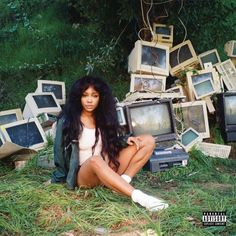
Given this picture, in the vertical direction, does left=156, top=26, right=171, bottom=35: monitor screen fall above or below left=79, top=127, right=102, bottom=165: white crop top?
above

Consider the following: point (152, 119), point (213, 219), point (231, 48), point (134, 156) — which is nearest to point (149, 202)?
point (213, 219)

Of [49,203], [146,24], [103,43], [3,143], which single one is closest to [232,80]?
[146,24]

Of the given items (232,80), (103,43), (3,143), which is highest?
(103,43)

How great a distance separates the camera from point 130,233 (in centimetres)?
315

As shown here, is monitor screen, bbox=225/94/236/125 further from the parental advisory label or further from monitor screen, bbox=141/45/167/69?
the parental advisory label

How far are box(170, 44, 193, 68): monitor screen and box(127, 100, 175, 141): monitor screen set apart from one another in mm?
1469

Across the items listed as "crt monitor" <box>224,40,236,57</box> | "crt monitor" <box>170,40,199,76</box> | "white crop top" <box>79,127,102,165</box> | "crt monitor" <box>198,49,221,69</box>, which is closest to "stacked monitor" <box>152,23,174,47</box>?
"crt monitor" <box>170,40,199,76</box>

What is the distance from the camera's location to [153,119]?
533 cm

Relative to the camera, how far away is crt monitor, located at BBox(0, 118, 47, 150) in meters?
5.29

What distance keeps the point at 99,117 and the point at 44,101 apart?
235 centimetres

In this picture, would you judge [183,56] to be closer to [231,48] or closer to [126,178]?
[231,48]

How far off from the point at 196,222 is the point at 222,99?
2893 mm

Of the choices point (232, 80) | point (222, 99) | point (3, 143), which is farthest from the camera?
point (232, 80)

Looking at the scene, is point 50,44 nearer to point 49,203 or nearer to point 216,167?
point 216,167
